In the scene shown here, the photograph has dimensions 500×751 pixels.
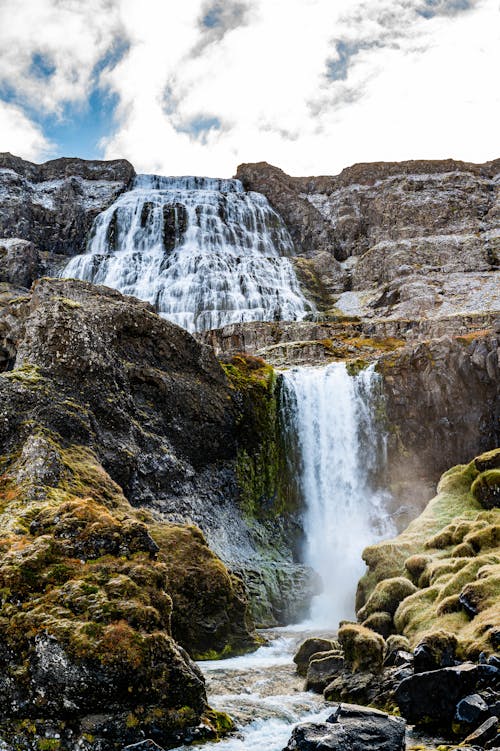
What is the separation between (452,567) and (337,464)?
56.7 ft

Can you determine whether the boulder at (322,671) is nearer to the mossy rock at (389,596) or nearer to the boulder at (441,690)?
the mossy rock at (389,596)

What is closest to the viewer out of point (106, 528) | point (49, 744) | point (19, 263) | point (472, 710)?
point (49, 744)

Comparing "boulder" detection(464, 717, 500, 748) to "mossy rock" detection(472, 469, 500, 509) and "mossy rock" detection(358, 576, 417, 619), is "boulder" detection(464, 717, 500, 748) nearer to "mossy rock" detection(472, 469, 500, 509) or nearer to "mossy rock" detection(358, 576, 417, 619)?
"mossy rock" detection(358, 576, 417, 619)

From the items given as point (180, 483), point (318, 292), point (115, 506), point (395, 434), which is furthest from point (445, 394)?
point (318, 292)

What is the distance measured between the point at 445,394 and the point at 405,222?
68.6 meters

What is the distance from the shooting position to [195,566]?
21.2 metres

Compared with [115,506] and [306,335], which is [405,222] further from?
[115,506]

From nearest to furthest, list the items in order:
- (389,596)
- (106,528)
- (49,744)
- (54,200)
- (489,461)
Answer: (49,744)
(106,528)
(389,596)
(489,461)
(54,200)

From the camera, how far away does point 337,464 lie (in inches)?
1451

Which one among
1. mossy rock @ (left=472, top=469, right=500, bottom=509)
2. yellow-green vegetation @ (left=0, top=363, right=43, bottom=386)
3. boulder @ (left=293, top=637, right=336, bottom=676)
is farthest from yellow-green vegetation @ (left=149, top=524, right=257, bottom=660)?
mossy rock @ (left=472, top=469, right=500, bottom=509)

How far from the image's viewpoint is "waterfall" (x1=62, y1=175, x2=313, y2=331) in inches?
2874

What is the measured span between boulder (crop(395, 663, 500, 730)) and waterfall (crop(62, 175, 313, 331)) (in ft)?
189

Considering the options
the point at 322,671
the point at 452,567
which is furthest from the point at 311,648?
the point at 452,567

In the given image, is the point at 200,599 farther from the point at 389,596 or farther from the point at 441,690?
the point at 441,690
